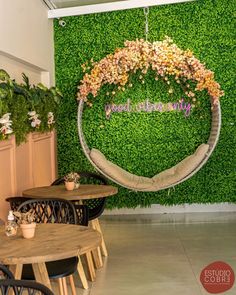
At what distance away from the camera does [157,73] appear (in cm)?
650

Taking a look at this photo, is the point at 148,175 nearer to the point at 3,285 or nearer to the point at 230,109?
the point at 230,109

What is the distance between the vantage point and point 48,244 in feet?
8.67

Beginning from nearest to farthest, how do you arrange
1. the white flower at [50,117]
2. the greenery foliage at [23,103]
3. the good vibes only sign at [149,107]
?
the greenery foliage at [23,103], the white flower at [50,117], the good vibes only sign at [149,107]

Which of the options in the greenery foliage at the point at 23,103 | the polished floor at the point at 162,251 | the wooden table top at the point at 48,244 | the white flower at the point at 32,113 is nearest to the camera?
the wooden table top at the point at 48,244

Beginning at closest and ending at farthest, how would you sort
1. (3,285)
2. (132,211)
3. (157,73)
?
(3,285)
(157,73)
(132,211)

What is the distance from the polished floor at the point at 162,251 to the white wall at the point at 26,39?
2250 mm

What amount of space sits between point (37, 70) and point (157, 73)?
1635 millimetres

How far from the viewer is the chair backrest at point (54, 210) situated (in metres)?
3.68

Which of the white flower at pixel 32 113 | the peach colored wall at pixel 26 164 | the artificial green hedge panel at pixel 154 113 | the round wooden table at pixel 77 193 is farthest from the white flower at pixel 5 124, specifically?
the artificial green hedge panel at pixel 154 113

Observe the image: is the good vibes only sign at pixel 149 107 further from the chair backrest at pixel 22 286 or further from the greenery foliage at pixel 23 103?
the chair backrest at pixel 22 286

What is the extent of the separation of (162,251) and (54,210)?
168cm

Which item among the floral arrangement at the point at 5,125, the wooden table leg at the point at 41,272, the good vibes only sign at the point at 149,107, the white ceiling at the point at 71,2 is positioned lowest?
the wooden table leg at the point at 41,272

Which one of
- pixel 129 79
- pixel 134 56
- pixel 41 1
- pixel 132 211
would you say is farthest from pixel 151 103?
pixel 41 1

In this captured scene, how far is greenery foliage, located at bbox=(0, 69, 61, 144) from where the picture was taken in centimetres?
420
